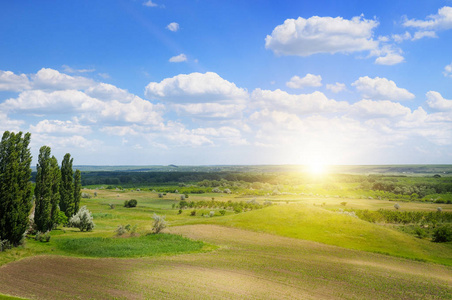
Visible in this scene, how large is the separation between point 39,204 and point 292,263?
44261 millimetres

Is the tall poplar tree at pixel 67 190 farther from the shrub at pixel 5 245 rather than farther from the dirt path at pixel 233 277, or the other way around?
the dirt path at pixel 233 277

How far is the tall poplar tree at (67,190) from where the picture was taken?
6894 centimetres

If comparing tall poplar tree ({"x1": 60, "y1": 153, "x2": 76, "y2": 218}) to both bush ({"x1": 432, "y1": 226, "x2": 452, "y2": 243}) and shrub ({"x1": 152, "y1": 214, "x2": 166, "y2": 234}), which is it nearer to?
shrub ({"x1": 152, "y1": 214, "x2": 166, "y2": 234})

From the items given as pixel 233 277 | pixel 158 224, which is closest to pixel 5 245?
pixel 158 224

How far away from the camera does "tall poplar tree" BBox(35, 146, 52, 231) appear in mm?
54562

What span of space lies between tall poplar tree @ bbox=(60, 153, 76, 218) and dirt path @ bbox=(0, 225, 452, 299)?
3292cm

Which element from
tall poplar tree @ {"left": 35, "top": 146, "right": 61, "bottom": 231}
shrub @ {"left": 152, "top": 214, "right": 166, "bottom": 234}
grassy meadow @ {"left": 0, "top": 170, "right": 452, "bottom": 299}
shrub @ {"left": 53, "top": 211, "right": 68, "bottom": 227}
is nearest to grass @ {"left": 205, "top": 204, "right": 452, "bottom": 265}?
grassy meadow @ {"left": 0, "top": 170, "right": 452, "bottom": 299}

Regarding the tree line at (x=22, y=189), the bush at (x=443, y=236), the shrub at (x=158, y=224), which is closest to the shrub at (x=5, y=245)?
the tree line at (x=22, y=189)

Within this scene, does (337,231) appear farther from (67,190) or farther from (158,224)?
(67,190)

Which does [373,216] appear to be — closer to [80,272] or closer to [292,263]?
[292,263]

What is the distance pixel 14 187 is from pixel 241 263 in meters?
34.4

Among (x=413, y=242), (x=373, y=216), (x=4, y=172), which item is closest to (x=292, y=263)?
(x=413, y=242)

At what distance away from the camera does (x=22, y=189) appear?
4744 cm

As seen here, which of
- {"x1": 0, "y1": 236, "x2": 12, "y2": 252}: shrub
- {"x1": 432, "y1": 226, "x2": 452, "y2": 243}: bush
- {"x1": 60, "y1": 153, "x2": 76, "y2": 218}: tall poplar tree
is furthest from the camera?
{"x1": 60, "y1": 153, "x2": 76, "y2": 218}: tall poplar tree
